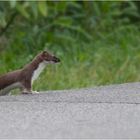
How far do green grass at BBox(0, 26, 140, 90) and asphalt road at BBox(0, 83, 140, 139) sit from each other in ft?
4.89

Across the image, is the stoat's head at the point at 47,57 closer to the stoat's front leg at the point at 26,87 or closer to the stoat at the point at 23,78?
the stoat at the point at 23,78

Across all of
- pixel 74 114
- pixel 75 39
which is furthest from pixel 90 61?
pixel 74 114

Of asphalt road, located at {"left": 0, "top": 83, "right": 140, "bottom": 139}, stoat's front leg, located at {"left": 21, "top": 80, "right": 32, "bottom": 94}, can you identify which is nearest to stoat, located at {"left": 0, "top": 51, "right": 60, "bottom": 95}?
stoat's front leg, located at {"left": 21, "top": 80, "right": 32, "bottom": 94}

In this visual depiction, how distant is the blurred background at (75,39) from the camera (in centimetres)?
1015

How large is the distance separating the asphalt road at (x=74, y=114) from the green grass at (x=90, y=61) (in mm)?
1489

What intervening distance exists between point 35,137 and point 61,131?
0.27 meters

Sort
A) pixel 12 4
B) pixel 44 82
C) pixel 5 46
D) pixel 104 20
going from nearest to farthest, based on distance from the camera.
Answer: pixel 44 82
pixel 12 4
pixel 5 46
pixel 104 20

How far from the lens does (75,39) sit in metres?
12.5

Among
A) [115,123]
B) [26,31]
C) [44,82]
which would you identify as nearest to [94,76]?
[44,82]

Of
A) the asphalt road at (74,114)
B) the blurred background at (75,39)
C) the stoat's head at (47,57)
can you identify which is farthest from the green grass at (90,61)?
the asphalt road at (74,114)

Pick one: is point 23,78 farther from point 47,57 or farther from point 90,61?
point 90,61

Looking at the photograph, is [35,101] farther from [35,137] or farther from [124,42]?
[124,42]

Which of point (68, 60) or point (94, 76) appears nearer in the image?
point (94, 76)

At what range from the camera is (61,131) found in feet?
20.7
